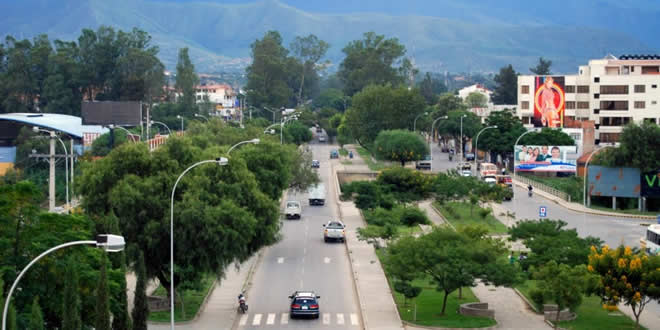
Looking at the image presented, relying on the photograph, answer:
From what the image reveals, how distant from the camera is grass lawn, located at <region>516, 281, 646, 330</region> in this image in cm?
3788

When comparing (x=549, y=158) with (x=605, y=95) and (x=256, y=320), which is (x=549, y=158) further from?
(x=256, y=320)

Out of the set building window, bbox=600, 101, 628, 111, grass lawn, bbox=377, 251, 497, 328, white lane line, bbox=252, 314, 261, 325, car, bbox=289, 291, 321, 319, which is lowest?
white lane line, bbox=252, 314, 261, 325

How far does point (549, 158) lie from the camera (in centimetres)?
9162

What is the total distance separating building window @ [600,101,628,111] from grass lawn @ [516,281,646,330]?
72.4m

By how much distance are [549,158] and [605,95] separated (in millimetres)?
23707

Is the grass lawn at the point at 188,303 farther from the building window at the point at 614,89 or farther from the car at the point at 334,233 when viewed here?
the building window at the point at 614,89

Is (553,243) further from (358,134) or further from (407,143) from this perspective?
(358,134)

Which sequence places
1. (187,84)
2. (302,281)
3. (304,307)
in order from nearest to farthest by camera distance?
(304,307), (302,281), (187,84)

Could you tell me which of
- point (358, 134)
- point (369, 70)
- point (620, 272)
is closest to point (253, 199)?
point (620, 272)

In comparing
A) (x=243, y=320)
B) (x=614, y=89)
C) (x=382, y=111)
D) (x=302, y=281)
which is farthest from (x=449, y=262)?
(x=382, y=111)

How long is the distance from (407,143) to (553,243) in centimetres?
5823

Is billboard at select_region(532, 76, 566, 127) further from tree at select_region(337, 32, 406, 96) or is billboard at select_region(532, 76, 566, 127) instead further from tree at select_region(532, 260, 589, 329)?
tree at select_region(532, 260, 589, 329)

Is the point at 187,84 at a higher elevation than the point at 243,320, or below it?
higher

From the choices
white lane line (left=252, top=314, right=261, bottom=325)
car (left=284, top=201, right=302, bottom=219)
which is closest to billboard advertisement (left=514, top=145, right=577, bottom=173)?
car (left=284, top=201, right=302, bottom=219)
